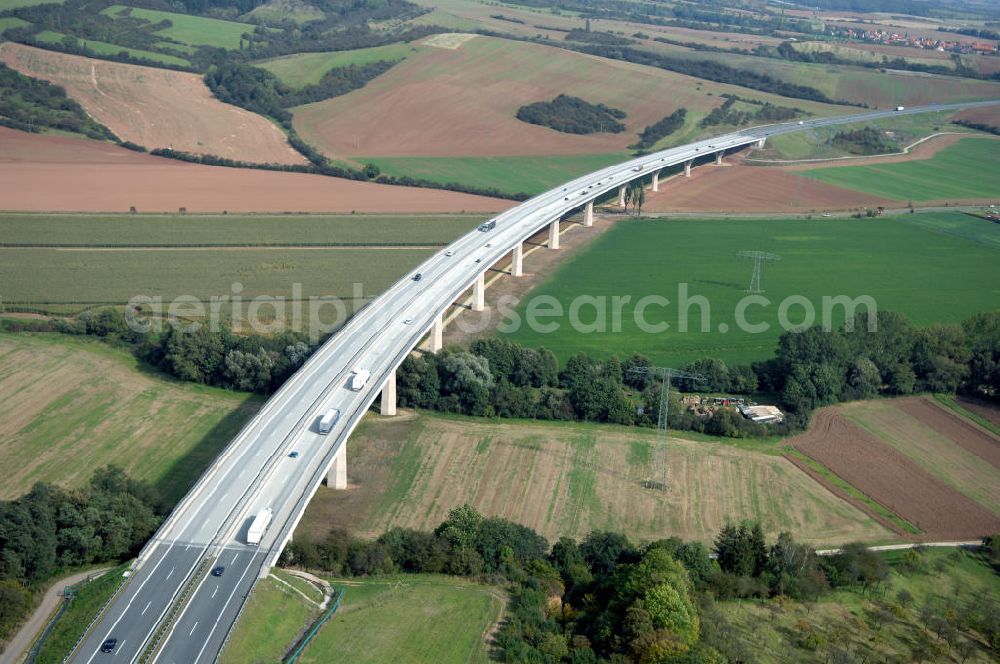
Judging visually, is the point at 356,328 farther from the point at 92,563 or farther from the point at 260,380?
the point at 92,563

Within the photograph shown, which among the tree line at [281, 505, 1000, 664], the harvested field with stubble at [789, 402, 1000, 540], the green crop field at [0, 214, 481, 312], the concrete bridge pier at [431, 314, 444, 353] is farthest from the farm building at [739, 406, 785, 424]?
the green crop field at [0, 214, 481, 312]

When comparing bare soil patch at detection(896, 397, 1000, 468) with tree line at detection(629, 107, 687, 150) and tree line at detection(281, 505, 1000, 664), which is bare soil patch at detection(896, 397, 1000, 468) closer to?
tree line at detection(281, 505, 1000, 664)

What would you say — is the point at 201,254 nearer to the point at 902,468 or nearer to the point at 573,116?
the point at 902,468

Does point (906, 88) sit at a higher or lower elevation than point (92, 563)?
higher

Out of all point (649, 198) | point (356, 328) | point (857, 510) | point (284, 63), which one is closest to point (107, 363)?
point (356, 328)

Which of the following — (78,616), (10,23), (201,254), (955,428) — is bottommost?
(78,616)

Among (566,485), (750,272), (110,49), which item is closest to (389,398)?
(566,485)

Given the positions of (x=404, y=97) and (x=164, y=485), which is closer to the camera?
(x=164, y=485)

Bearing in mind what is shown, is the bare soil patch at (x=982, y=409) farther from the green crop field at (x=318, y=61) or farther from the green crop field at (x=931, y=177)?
the green crop field at (x=318, y=61)
